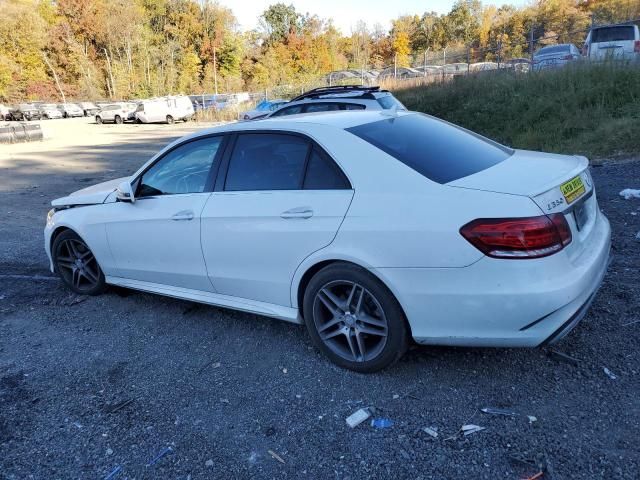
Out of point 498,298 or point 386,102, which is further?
point 386,102

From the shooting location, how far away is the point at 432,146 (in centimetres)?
340

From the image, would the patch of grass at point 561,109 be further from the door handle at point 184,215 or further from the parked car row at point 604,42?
the door handle at point 184,215

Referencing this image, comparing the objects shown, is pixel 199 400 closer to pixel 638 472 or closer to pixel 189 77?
pixel 638 472

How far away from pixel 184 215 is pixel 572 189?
2.64 metres

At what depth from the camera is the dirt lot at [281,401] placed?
251 centimetres

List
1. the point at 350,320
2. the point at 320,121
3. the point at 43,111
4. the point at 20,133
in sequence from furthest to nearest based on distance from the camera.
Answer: the point at 43,111
the point at 20,133
the point at 320,121
the point at 350,320

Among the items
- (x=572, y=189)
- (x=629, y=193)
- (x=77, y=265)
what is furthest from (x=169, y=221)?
(x=629, y=193)

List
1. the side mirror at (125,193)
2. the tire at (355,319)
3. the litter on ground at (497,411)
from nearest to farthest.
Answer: the litter on ground at (497,411)
the tire at (355,319)
the side mirror at (125,193)

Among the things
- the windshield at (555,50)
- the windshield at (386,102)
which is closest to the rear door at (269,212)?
the windshield at (386,102)

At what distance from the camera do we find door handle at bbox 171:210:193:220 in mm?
3816

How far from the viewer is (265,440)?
8.95 ft

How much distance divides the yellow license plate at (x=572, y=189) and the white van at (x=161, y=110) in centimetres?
3915

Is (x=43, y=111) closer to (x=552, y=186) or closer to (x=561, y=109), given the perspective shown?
(x=561, y=109)

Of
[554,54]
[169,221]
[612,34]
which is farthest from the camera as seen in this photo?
[554,54]
